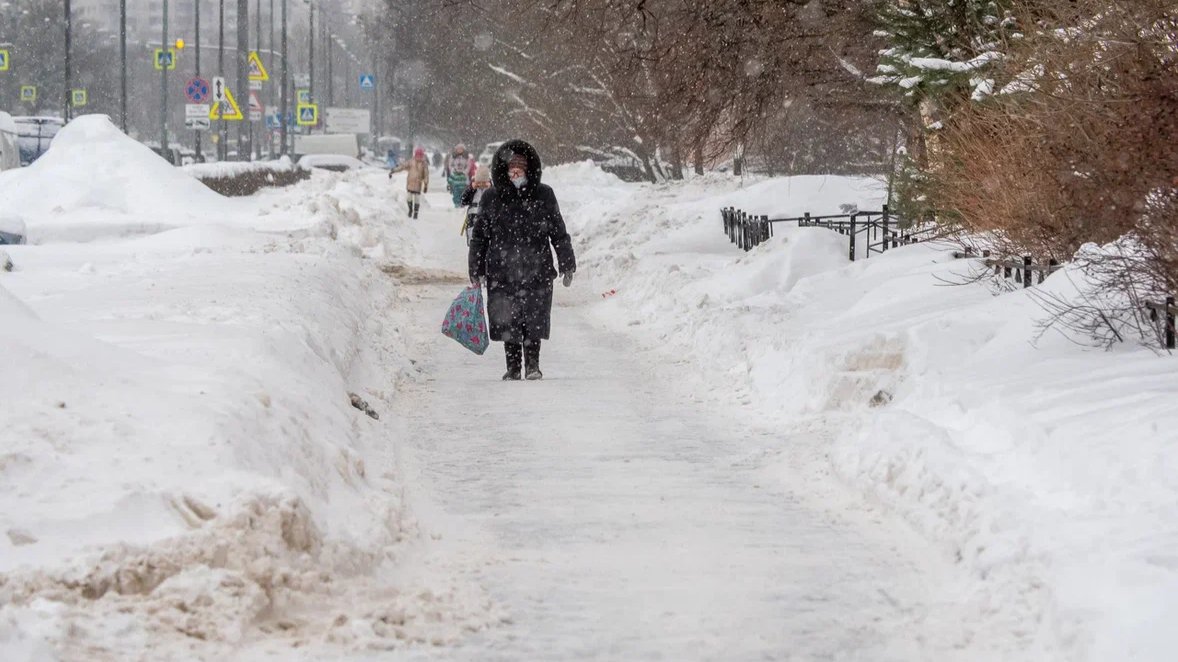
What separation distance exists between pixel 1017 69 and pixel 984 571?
6.72 metres

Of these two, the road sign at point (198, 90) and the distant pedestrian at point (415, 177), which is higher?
the road sign at point (198, 90)

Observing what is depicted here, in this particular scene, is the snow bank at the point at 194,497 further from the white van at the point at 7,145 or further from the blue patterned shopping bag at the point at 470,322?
the white van at the point at 7,145

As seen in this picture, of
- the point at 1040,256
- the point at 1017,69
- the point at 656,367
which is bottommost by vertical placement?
the point at 656,367

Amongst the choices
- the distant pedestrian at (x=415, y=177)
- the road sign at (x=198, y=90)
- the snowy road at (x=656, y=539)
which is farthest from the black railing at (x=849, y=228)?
the road sign at (x=198, y=90)

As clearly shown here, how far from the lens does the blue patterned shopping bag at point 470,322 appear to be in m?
12.0

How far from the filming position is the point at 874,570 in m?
6.08

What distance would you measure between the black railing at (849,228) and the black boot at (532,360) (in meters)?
5.43

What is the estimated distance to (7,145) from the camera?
39344mm

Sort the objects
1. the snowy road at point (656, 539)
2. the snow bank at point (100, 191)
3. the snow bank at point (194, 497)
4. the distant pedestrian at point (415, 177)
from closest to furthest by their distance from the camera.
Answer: the snow bank at point (194, 497)
the snowy road at point (656, 539)
the snow bank at point (100, 191)
the distant pedestrian at point (415, 177)

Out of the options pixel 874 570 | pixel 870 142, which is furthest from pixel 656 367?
pixel 870 142

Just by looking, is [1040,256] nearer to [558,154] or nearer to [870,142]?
[870,142]

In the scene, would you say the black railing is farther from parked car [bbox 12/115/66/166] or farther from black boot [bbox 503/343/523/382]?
parked car [bbox 12/115/66/166]

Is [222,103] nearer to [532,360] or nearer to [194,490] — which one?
[532,360]

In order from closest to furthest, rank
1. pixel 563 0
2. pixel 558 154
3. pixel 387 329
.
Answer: pixel 387 329, pixel 563 0, pixel 558 154
